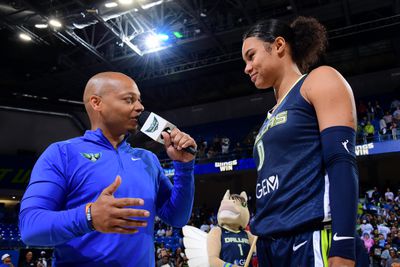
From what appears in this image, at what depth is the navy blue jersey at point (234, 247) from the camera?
14.9 ft

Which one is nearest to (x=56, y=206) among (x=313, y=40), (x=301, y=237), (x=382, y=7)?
(x=301, y=237)

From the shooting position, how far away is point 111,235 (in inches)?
70.3

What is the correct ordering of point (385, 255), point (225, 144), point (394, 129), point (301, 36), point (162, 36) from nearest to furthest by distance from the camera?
point (301, 36) → point (385, 255) → point (394, 129) → point (162, 36) → point (225, 144)

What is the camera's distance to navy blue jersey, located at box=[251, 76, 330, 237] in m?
1.49

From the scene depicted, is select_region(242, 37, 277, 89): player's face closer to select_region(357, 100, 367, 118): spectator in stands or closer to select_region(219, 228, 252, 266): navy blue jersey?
select_region(219, 228, 252, 266): navy blue jersey

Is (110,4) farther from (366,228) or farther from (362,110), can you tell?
(362,110)

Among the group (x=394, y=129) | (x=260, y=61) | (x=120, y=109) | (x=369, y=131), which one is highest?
(x=369, y=131)

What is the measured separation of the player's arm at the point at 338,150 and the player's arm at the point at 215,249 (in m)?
2.96

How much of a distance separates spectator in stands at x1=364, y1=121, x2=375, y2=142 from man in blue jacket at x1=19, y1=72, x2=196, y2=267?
12.3m

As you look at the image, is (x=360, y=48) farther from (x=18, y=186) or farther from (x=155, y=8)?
(x=18, y=186)

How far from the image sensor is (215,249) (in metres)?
4.41

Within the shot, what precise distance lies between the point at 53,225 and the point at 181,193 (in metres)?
0.76

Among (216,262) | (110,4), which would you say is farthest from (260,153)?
(110,4)

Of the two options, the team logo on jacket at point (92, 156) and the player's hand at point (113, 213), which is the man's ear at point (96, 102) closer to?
the team logo on jacket at point (92, 156)
